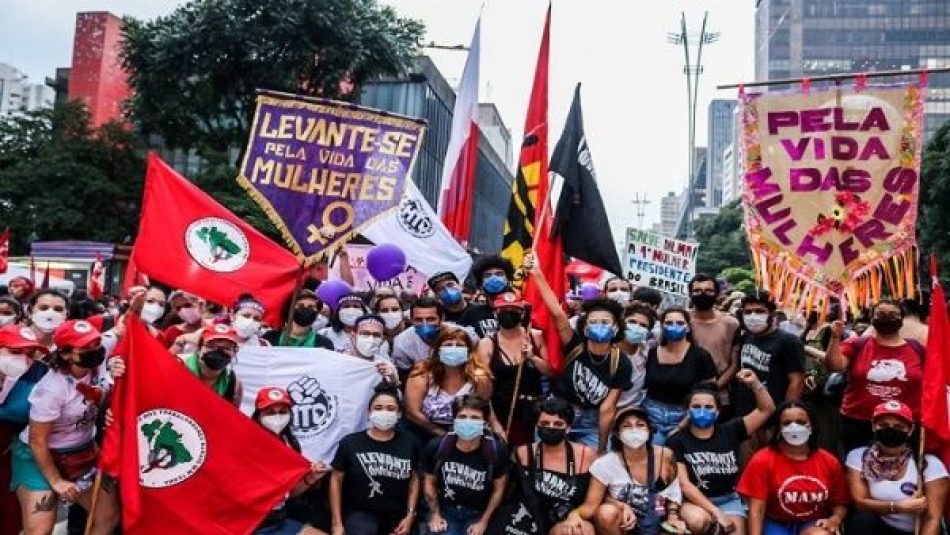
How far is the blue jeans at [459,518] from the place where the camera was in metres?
5.59

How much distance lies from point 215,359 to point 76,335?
2.76ft

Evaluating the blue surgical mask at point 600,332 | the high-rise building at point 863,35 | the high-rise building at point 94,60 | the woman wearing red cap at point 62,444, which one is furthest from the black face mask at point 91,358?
the high-rise building at point 863,35

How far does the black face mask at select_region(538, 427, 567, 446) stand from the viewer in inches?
217

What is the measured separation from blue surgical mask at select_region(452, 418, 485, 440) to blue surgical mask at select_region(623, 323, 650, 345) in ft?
4.44

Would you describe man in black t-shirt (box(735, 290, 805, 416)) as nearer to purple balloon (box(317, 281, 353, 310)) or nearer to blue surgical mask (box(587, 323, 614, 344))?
blue surgical mask (box(587, 323, 614, 344))

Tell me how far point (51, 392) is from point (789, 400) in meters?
4.81

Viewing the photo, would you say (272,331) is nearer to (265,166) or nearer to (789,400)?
(265,166)

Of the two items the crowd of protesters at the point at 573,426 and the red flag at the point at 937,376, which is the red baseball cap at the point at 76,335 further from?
the red flag at the point at 937,376

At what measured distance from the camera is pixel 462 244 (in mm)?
10750

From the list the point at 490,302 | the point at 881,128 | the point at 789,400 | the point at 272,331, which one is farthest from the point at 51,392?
the point at 881,128

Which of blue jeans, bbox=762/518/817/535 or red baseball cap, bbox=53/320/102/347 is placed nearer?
red baseball cap, bbox=53/320/102/347

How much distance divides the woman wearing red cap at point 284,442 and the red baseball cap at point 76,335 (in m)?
1.09

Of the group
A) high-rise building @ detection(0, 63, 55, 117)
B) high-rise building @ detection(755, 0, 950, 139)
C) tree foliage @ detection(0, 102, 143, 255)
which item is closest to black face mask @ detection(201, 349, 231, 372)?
tree foliage @ detection(0, 102, 143, 255)

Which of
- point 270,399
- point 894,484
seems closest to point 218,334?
point 270,399
